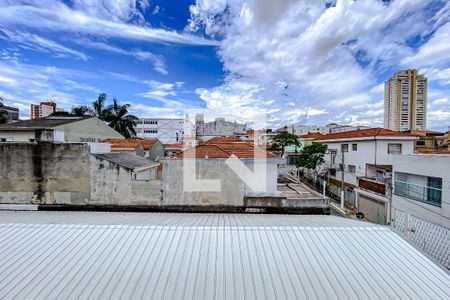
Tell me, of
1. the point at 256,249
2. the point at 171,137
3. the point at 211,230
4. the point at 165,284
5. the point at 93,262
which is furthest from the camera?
the point at 171,137

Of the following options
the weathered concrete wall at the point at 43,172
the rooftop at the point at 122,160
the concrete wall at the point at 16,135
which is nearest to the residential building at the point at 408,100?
the rooftop at the point at 122,160

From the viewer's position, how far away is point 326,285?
3.36 metres

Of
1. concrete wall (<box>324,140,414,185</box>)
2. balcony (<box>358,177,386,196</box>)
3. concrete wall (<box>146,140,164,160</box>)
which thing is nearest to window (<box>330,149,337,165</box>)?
concrete wall (<box>324,140,414,185</box>)

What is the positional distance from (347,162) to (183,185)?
17616 mm

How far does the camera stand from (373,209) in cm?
1390

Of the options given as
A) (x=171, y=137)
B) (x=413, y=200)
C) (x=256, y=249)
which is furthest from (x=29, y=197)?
(x=171, y=137)

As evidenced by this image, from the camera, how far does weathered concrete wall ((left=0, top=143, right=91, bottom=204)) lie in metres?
8.58

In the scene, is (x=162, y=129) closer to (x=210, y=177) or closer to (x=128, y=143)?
(x=128, y=143)

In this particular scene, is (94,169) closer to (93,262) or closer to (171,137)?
(93,262)

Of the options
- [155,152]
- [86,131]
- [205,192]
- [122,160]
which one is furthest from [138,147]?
[205,192]

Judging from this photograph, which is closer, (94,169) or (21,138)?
(94,169)

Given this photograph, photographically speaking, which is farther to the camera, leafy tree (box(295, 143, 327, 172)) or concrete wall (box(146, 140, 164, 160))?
leafy tree (box(295, 143, 327, 172))

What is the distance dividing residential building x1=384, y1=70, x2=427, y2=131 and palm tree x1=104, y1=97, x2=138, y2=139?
186 feet

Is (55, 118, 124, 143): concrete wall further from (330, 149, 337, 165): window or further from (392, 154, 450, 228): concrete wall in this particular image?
(330, 149, 337, 165): window
